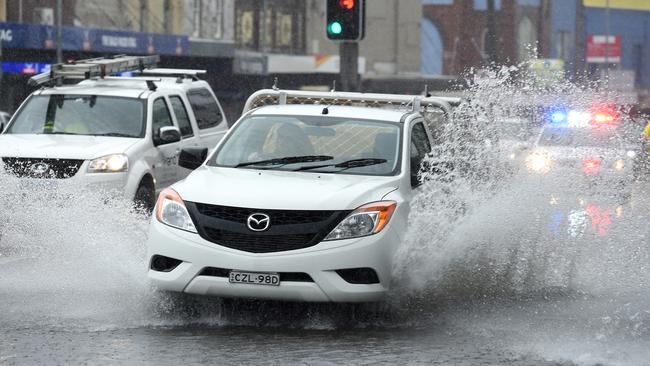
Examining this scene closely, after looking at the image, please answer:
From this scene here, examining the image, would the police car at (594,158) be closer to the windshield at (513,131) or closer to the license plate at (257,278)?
the windshield at (513,131)

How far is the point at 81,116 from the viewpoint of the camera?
1552 centimetres

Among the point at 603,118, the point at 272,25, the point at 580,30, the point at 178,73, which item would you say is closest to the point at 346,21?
the point at 178,73

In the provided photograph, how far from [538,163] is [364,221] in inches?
105

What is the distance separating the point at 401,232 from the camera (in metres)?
9.64

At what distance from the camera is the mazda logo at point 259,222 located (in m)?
9.23

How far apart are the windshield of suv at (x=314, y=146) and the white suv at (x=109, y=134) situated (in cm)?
365

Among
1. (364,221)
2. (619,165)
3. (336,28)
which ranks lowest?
(364,221)

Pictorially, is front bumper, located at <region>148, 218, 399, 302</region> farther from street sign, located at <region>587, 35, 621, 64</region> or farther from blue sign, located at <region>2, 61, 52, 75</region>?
street sign, located at <region>587, 35, 621, 64</region>

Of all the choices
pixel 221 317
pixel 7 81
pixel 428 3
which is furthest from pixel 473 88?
pixel 428 3

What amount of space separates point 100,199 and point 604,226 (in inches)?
198

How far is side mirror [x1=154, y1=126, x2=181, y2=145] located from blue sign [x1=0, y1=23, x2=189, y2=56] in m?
24.0

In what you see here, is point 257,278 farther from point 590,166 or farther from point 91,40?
point 91,40

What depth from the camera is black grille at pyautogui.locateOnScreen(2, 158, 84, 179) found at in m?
14.0

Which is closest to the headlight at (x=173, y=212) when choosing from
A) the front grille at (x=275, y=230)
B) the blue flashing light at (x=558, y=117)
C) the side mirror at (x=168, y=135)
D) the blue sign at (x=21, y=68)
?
the front grille at (x=275, y=230)
